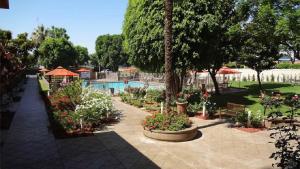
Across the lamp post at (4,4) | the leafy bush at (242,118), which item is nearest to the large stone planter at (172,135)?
the leafy bush at (242,118)

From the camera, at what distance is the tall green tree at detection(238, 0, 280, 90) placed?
18797 millimetres

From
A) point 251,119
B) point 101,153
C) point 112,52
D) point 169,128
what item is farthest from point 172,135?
point 112,52

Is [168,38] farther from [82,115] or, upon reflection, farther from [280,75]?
[280,75]

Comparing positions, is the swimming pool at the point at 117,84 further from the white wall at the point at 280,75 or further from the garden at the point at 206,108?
the white wall at the point at 280,75

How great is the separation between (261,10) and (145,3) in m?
8.52

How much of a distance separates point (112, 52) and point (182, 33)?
6541cm

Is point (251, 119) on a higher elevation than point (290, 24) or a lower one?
lower

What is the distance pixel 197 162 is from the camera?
10602 mm

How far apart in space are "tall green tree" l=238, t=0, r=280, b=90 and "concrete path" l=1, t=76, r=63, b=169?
14.6 meters

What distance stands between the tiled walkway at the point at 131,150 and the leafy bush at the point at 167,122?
73cm

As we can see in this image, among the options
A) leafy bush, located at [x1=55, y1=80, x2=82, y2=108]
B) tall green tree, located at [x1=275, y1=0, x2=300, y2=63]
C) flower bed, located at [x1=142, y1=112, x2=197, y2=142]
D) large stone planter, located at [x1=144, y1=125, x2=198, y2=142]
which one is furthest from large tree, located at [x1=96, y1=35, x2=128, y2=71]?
large stone planter, located at [x1=144, y1=125, x2=198, y2=142]

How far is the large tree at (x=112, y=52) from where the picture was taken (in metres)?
85.4

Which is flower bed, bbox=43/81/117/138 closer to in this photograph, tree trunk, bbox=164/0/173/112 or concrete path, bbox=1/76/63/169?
concrete path, bbox=1/76/63/169

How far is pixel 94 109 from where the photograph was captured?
1648 cm
